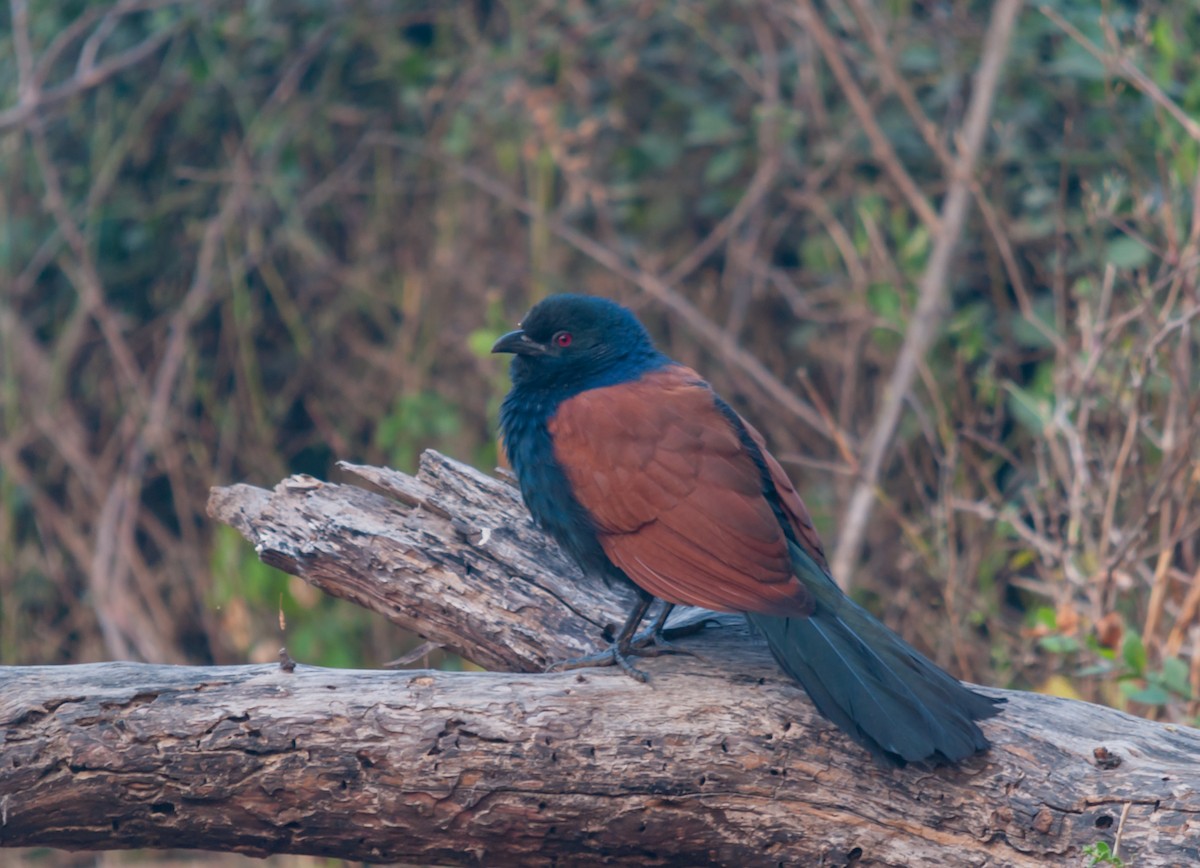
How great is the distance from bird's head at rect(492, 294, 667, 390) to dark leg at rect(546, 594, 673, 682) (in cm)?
59

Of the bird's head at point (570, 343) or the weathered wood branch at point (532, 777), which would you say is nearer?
the weathered wood branch at point (532, 777)

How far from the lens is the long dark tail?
1957 millimetres

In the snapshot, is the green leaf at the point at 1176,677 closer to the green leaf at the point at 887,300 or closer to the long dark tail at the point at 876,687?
the long dark tail at the point at 876,687

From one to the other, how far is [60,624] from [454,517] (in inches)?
133

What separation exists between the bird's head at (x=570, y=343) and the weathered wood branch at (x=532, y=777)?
0.92m

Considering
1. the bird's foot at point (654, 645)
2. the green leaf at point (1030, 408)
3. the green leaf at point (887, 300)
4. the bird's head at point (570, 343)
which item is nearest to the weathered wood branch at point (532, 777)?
the bird's foot at point (654, 645)

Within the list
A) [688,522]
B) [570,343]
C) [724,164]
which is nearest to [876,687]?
[688,522]

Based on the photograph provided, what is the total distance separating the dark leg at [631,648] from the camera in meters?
2.27

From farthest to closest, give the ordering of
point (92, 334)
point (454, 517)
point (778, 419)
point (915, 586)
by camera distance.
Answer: point (92, 334), point (778, 419), point (915, 586), point (454, 517)

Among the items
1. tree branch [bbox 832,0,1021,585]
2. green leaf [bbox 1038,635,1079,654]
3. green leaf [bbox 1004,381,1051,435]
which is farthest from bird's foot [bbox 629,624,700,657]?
tree branch [bbox 832,0,1021,585]

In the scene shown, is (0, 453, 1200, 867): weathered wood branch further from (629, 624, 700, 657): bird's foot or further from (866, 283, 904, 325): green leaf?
(866, 283, 904, 325): green leaf

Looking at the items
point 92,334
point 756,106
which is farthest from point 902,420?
point 92,334

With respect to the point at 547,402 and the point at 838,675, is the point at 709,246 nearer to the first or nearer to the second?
the point at 547,402

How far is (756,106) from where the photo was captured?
16.4 ft
